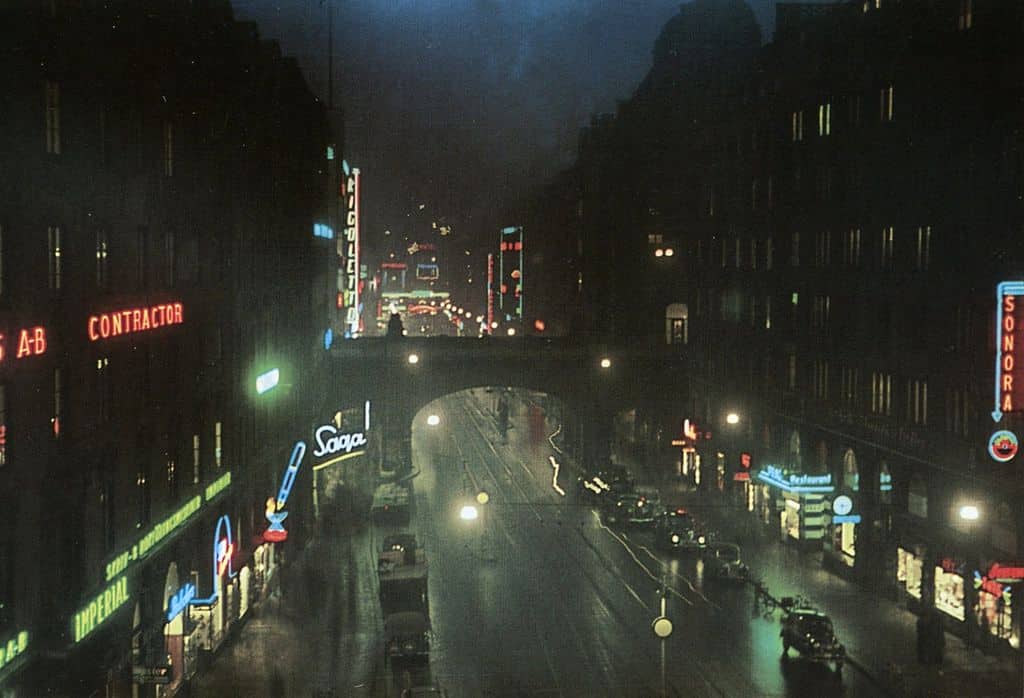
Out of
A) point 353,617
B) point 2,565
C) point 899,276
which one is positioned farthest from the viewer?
point 899,276

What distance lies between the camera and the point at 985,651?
1524 inches

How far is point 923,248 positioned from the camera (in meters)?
47.2

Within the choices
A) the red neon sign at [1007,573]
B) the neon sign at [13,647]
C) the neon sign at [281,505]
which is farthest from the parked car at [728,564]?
the neon sign at [13,647]

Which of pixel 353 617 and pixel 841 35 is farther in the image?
pixel 841 35

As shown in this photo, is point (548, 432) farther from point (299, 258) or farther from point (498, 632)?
point (498, 632)

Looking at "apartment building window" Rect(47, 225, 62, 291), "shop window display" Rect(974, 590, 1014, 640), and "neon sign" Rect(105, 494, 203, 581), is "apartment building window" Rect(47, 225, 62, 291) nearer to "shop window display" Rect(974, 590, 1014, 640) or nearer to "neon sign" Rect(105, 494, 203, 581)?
"neon sign" Rect(105, 494, 203, 581)

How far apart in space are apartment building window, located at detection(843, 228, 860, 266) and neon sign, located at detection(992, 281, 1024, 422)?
16.3 m

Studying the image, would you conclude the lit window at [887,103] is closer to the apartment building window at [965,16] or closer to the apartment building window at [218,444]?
the apartment building window at [965,16]

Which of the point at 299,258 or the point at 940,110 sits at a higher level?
the point at 940,110

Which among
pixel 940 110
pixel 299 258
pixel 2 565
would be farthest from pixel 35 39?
pixel 299 258

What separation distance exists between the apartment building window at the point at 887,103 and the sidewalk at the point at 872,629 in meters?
16.8

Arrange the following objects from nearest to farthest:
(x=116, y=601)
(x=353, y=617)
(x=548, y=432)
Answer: (x=116, y=601), (x=353, y=617), (x=548, y=432)

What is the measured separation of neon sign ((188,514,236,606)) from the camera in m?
38.9

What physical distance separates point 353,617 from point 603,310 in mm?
69058
